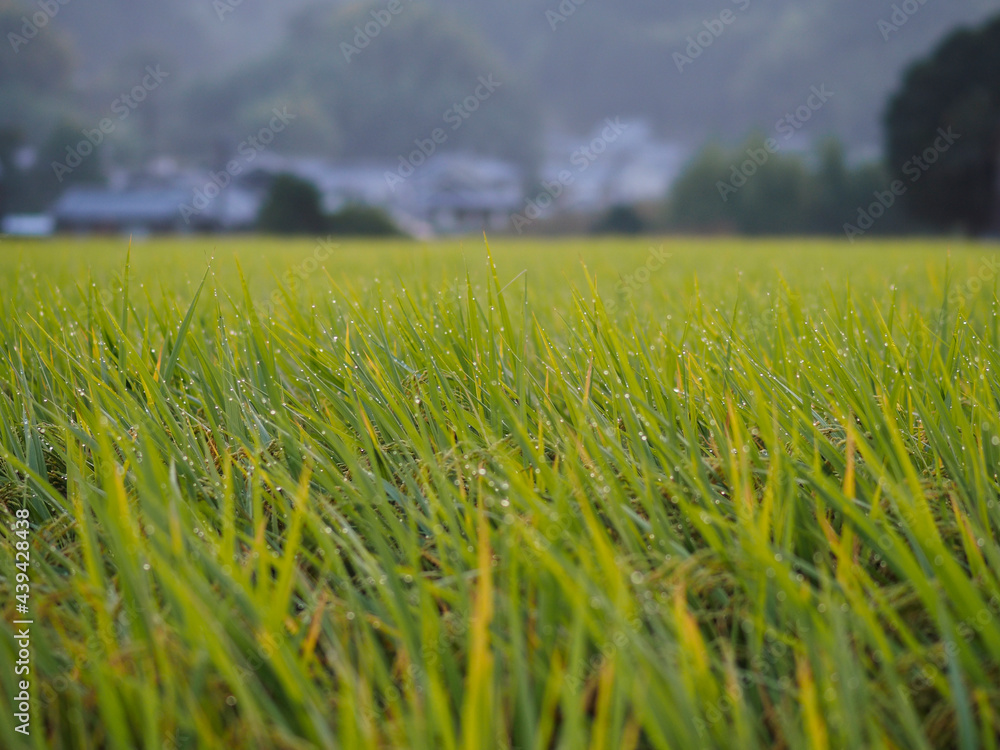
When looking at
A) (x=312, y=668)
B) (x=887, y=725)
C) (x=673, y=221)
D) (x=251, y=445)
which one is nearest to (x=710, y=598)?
(x=887, y=725)

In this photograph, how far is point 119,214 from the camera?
3541 centimetres

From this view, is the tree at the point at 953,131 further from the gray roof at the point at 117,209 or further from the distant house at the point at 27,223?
the gray roof at the point at 117,209

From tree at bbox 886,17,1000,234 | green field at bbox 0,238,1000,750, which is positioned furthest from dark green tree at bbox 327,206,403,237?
green field at bbox 0,238,1000,750

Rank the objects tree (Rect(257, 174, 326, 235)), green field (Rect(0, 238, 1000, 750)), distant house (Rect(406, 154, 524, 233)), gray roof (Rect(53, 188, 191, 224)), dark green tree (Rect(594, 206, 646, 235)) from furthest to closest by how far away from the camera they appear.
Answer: distant house (Rect(406, 154, 524, 233)) → gray roof (Rect(53, 188, 191, 224)) → dark green tree (Rect(594, 206, 646, 235)) → tree (Rect(257, 174, 326, 235)) → green field (Rect(0, 238, 1000, 750))

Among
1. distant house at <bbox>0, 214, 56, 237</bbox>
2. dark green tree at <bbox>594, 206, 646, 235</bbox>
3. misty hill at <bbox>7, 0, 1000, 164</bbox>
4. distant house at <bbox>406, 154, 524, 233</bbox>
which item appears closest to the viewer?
dark green tree at <bbox>594, 206, 646, 235</bbox>

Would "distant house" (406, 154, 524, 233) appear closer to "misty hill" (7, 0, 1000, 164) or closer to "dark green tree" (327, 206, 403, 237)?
"dark green tree" (327, 206, 403, 237)

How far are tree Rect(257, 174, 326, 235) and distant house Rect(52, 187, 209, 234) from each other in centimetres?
1756

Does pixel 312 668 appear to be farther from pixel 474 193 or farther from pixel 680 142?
pixel 680 142

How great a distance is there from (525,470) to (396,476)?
0.63ft

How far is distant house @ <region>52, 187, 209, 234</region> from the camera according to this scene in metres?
35.3

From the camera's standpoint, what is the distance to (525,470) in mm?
966

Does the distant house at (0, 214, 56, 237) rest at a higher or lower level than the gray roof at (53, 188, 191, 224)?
lower

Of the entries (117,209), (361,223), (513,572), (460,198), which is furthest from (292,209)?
(460,198)

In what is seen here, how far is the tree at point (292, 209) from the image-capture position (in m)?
19.4
